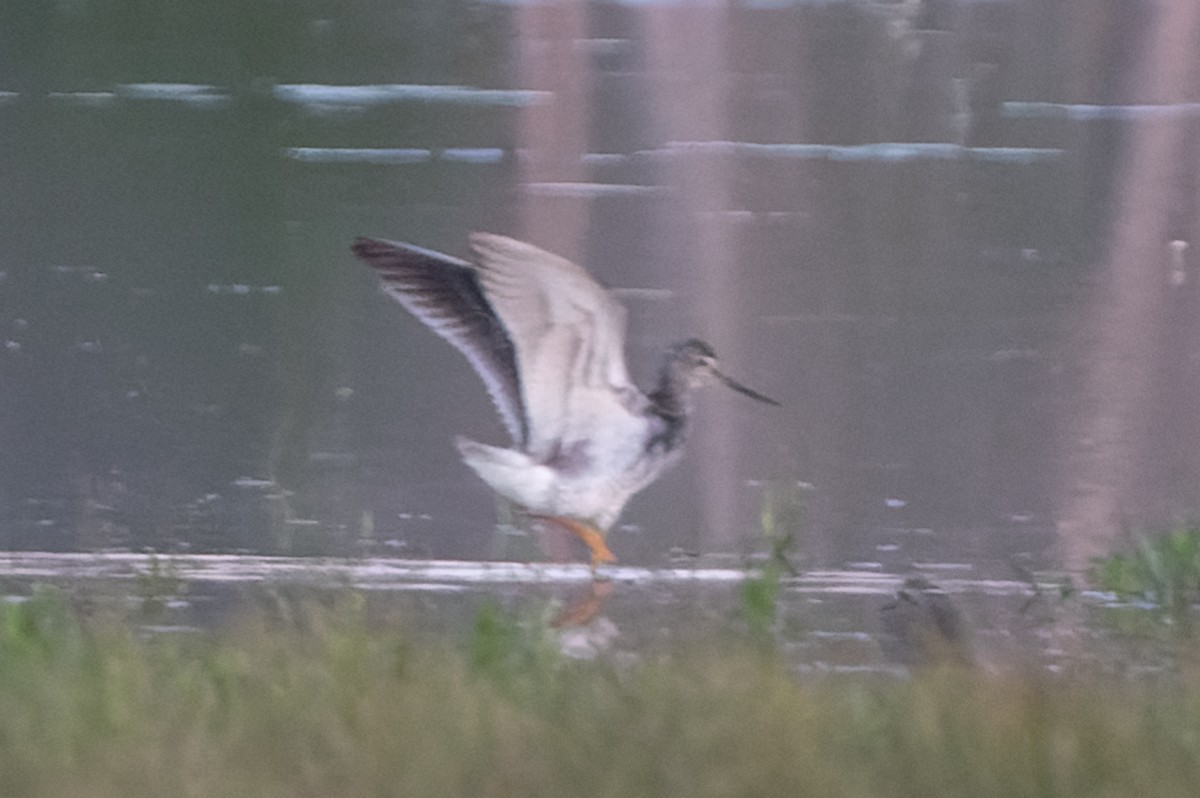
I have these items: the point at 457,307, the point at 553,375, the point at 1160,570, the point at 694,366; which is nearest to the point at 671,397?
the point at 694,366

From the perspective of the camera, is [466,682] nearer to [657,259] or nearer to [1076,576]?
[657,259]

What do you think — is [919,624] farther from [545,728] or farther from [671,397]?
[545,728]

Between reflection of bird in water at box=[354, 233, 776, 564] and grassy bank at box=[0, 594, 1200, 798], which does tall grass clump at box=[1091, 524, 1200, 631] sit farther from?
reflection of bird in water at box=[354, 233, 776, 564]

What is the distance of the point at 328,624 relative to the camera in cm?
207

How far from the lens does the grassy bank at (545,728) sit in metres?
1.45

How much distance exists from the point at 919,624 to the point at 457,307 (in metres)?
0.91

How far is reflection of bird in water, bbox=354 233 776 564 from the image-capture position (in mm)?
2428

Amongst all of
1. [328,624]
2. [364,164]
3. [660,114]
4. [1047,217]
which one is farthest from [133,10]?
[1047,217]

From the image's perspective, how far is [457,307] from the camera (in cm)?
243

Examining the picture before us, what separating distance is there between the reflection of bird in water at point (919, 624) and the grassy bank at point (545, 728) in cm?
38

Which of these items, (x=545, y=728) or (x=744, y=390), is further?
(x=744, y=390)

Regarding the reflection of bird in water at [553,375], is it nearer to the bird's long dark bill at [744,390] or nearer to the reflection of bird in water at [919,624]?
the bird's long dark bill at [744,390]

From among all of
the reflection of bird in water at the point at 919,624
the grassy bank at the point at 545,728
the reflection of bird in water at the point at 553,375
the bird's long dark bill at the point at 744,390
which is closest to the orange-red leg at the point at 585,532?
the reflection of bird in water at the point at 553,375

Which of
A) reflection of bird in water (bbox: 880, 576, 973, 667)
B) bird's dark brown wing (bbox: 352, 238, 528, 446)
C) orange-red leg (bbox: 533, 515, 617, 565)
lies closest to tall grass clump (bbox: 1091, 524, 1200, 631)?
reflection of bird in water (bbox: 880, 576, 973, 667)
